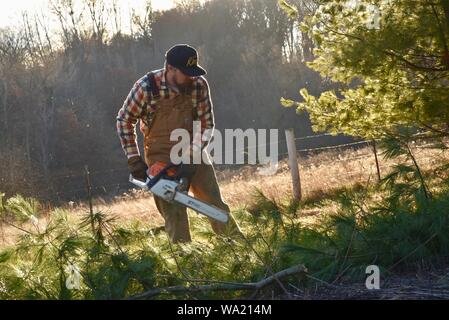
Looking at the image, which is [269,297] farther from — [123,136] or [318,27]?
[318,27]

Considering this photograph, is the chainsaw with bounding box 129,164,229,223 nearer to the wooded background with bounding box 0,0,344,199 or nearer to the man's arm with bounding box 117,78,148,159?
the man's arm with bounding box 117,78,148,159

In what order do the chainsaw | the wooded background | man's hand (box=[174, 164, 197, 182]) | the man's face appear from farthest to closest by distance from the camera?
the wooded background → the man's face → man's hand (box=[174, 164, 197, 182]) → the chainsaw

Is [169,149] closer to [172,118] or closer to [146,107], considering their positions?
[172,118]

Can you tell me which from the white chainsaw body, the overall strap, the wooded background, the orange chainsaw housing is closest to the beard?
the overall strap

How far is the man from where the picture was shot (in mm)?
4934

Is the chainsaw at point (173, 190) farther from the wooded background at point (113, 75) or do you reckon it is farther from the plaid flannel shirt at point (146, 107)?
the wooded background at point (113, 75)

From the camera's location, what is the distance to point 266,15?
4147 cm

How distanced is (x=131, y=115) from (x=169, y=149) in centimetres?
42

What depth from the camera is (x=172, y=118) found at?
5051 millimetres

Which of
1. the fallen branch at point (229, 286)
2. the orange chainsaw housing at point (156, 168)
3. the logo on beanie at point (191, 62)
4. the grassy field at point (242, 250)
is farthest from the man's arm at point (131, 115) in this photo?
the fallen branch at point (229, 286)

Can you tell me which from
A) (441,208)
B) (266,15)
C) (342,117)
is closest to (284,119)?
(266,15)

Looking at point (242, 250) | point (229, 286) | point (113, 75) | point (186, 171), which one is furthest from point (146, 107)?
point (113, 75)

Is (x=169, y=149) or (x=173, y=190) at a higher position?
(x=169, y=149)

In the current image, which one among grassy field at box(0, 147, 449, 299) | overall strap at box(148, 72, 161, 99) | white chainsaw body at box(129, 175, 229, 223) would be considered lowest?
grassy field at box(0, 147, 449, 299)
